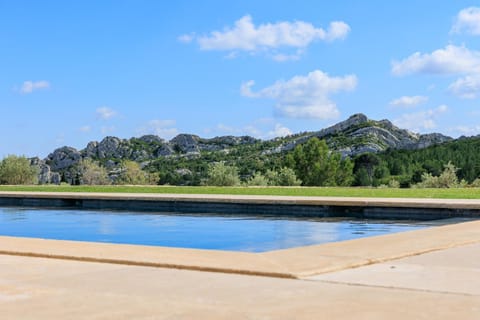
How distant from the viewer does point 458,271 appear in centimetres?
544

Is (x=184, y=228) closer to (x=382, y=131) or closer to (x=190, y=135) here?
(x=382, y=131)

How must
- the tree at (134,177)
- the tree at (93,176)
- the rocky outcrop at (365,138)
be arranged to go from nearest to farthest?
the tree at (93,176), the tree at (134,177), the rocky outcrop at (365,138)

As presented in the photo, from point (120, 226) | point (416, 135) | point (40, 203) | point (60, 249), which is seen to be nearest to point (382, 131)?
point (416, 135)

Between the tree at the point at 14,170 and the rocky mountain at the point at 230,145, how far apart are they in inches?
971

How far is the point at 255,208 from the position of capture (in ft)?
50.3

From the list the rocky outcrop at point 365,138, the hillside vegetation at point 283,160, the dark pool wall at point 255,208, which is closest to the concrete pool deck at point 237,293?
the dark pool wall at point 255,208

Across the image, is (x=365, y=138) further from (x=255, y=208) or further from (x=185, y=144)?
(x=255, y=208)

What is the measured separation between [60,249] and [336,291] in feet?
11.4

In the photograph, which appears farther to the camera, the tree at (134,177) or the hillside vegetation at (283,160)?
the tree at (134,177)

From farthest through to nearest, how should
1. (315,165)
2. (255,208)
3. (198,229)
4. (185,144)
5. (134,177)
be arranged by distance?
(185,144)
(315,165)
(134,177)
(255,208)
(198,229)

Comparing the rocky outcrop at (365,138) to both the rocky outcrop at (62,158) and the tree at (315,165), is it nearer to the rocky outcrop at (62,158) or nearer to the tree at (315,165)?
the rocky outcrop at (62,158)

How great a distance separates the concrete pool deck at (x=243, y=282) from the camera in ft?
13.4

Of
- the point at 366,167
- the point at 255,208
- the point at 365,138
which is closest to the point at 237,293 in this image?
the point at 255,208

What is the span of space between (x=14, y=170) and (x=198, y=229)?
2233 centimetres
